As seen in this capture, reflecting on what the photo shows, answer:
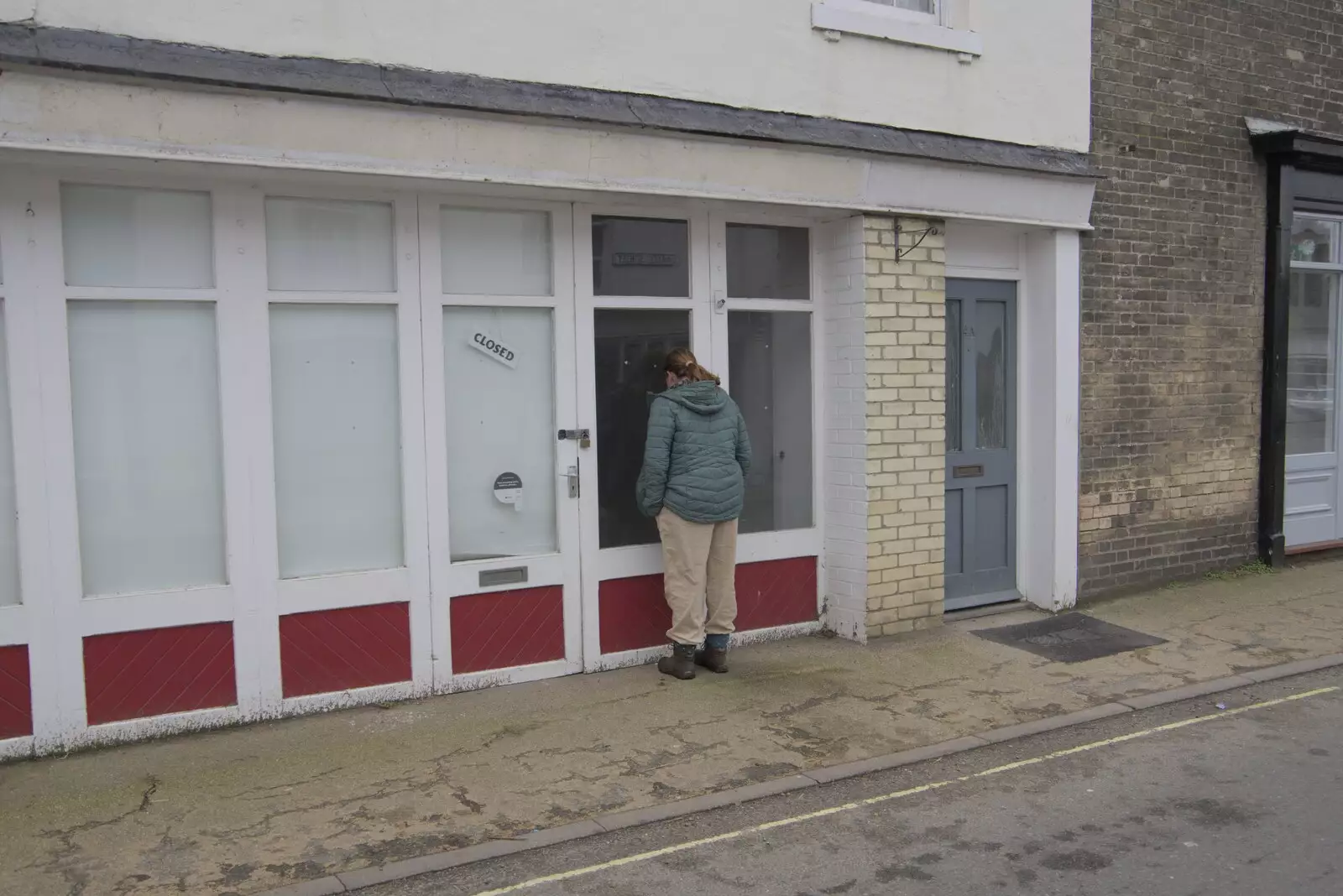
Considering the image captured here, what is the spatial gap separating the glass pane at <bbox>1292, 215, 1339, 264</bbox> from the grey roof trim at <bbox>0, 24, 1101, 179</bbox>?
2.98 metres

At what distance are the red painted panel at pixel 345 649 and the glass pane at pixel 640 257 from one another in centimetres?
214

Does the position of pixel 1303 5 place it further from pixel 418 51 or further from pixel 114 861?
pixel 114 861

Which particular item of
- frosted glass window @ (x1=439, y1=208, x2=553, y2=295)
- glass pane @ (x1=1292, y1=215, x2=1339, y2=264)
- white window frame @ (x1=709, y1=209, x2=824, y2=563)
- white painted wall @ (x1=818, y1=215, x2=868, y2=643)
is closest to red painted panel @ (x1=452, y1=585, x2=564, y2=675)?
white window frame @ (x1=709, y1=209, x2=824, y2=563)

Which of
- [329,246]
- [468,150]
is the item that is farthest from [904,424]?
[329,246]

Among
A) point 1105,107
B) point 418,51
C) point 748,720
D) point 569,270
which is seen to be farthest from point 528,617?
point 1105,107

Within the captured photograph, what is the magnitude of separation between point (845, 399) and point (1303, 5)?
5366 millimetres

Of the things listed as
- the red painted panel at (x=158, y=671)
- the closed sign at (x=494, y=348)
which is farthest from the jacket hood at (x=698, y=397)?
the red painted panel at (x=158, y=671)

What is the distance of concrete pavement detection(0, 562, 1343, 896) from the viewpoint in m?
4.20

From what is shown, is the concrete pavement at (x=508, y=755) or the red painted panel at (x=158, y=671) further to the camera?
the red painted panel at (x=158, y=671)

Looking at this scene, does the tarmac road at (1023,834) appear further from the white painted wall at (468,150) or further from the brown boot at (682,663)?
the white painted wall at (468,150)

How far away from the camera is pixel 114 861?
161 inches

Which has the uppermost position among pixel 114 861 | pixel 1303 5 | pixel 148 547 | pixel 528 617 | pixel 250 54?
pixel 1303 5

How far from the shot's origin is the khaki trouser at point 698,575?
20.0 feet

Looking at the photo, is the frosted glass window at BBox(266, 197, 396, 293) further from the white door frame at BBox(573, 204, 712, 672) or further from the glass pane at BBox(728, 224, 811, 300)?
the glass pane at BBox(728, 224, 811, 300)
